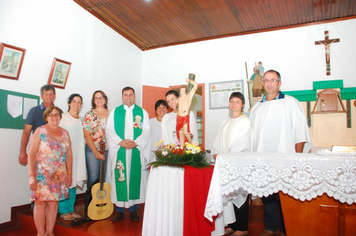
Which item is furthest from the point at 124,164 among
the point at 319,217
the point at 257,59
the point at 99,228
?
the point at 257,59

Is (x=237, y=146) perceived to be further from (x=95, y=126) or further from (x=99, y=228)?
(x=95, y=126)

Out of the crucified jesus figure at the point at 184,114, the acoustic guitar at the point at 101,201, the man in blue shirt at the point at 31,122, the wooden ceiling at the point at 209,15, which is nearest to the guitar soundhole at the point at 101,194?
the acoustic guitar at the point at 101,201

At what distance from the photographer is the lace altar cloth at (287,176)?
6.11ft

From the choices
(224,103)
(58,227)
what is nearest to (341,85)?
(224,103)

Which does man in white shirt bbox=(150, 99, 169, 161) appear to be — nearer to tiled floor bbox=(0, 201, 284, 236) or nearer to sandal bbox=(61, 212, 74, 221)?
tiled floor bbox=(0, 201, 284, 236)

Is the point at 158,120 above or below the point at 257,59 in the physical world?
below

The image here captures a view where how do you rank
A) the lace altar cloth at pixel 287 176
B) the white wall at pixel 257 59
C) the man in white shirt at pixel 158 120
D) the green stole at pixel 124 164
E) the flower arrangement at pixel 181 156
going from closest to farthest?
1. the lace altar cloth at pixel 287 176
2. the flower arrangement at pixel 181 156
3. the green stole at pixel 124 164
4. the man in white shirt at pixel 158 120
5. the white wall at pixel 257 59

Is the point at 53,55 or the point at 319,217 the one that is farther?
the point at 53,55

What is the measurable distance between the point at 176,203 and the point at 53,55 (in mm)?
3515

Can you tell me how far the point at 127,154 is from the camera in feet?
12.8

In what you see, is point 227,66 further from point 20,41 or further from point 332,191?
point 332,191

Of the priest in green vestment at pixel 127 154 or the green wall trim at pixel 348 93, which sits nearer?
the priest in green vestment at pixel 127 154

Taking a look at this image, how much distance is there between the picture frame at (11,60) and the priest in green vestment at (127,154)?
157 cm

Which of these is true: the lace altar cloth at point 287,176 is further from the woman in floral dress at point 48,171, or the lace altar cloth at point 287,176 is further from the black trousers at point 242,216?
the woman in floral dress at point 48,171
